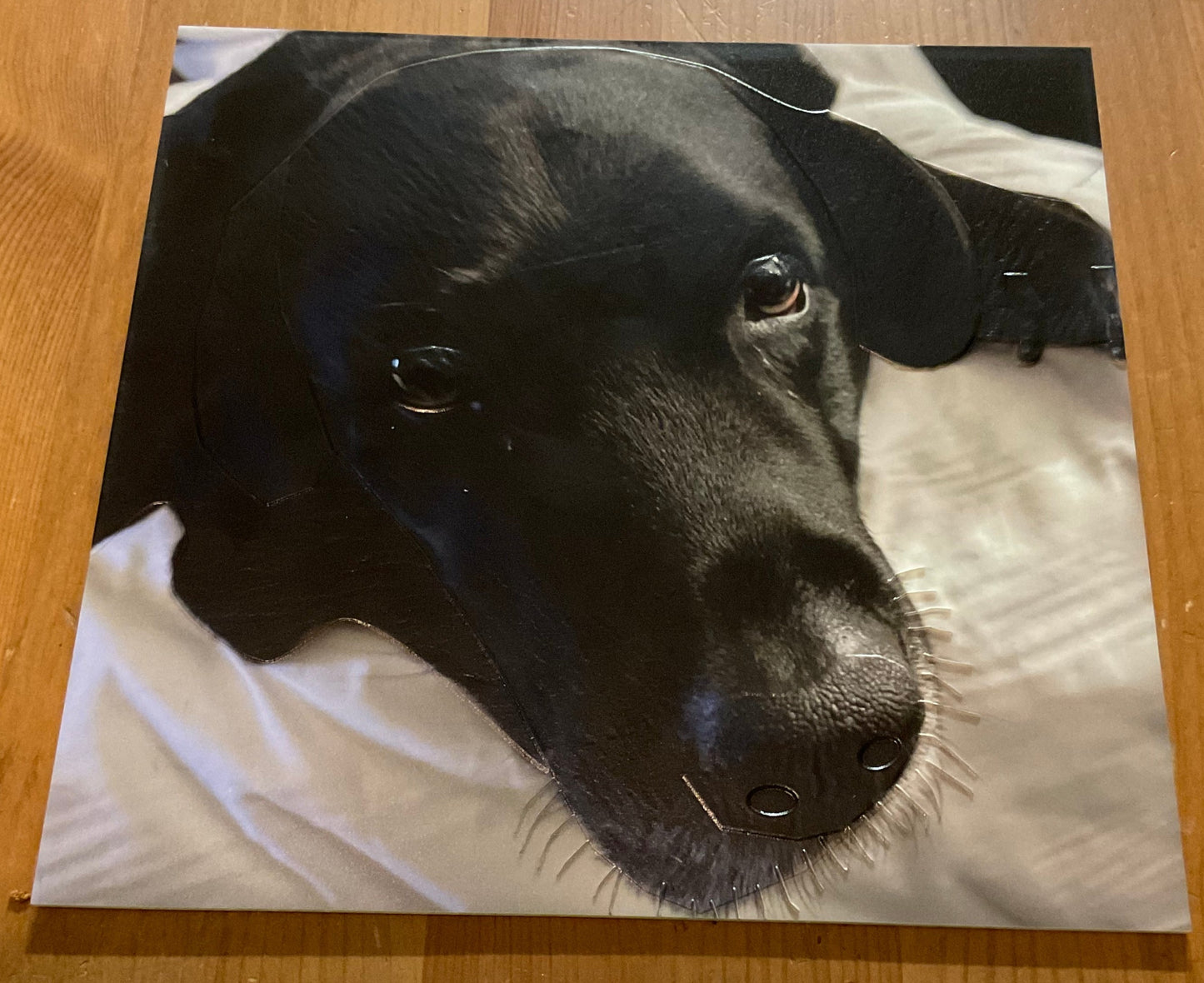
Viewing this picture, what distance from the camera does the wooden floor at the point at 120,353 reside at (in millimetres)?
716

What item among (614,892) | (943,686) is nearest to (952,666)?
(943,686)

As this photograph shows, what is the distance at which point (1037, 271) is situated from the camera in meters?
0.83

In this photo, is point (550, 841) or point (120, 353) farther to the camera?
point (120, 353)

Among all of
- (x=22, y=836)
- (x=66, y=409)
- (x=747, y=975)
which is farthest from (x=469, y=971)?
(x=66, y=409)

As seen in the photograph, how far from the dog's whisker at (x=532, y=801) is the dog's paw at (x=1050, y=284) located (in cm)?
56

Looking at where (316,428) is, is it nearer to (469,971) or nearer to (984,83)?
(469,971)

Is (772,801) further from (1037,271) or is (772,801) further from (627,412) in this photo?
(1037,271)

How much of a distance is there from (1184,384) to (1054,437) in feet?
0.49

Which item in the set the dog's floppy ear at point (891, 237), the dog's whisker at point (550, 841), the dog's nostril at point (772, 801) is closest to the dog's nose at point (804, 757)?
the dog's nostril at point (772, 801)

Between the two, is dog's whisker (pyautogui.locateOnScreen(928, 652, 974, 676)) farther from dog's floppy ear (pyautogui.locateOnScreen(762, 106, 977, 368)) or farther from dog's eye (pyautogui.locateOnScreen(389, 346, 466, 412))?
dog's eye (pyautogui.locateOnScreen(389, 346, 466, 412))

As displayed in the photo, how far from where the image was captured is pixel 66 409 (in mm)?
842

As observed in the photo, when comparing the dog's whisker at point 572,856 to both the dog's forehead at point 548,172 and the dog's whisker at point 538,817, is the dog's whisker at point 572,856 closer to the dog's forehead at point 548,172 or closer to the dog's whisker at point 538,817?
the dog's whisker at point 538,817

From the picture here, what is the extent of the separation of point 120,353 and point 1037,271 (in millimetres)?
883

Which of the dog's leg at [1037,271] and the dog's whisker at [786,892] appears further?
the dog's leg at [1037,271]
